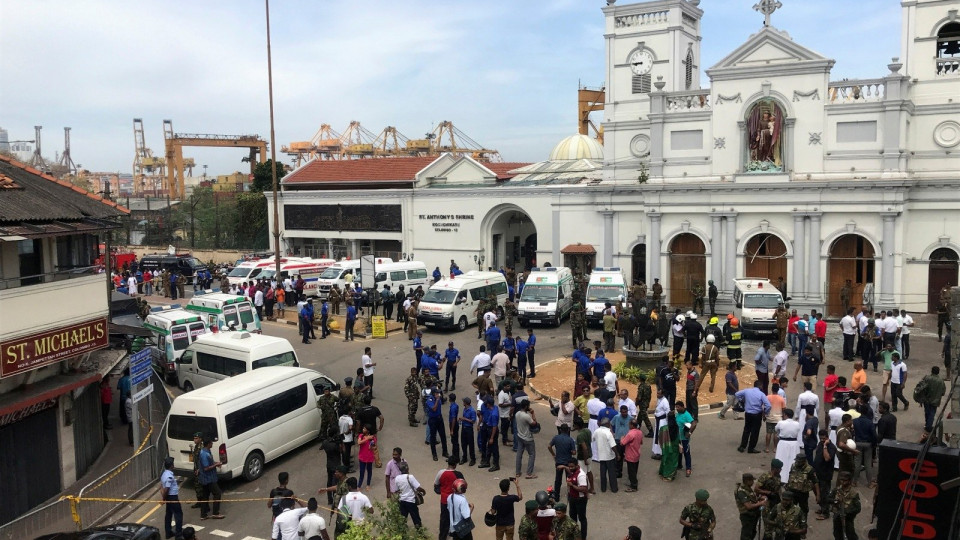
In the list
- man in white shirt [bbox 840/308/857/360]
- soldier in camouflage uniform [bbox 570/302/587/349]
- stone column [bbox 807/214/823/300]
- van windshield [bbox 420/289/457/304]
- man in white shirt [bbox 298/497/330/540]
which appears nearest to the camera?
man in white shirt [bbox 298/497/330/540]

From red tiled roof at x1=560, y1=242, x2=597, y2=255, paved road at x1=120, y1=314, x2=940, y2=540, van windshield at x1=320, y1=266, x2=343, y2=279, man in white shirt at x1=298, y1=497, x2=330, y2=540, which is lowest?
paved road at x1=120, y1=314, x2=940, y2=540

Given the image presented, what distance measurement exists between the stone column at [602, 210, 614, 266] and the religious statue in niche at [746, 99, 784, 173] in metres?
6.71

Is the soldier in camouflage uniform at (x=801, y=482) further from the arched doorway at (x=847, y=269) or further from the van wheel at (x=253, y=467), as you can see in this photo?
the arched doorway at (x=847, y=269)

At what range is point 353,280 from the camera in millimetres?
36094

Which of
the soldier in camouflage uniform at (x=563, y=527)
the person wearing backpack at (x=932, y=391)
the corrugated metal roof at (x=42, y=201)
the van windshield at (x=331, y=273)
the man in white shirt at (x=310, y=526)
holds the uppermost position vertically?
the corrugated metal roof at (x=42, y=201)

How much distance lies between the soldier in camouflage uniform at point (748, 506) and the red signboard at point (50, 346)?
39.9 feet

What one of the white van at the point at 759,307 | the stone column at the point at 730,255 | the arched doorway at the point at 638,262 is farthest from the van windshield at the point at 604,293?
the arched doorway at the point at 638,262

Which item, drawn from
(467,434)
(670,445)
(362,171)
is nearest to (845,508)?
(670,445)

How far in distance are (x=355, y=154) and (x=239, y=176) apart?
2026cm

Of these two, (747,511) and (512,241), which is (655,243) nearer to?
(512,241)

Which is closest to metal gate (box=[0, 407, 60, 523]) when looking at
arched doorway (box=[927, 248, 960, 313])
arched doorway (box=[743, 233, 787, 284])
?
arched doorway (box=[743, 233, 787, 284])

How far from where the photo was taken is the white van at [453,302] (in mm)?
28609

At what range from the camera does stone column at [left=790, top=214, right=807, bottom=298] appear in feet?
102

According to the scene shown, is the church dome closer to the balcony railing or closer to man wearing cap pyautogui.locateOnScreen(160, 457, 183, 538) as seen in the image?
the balcony railing
